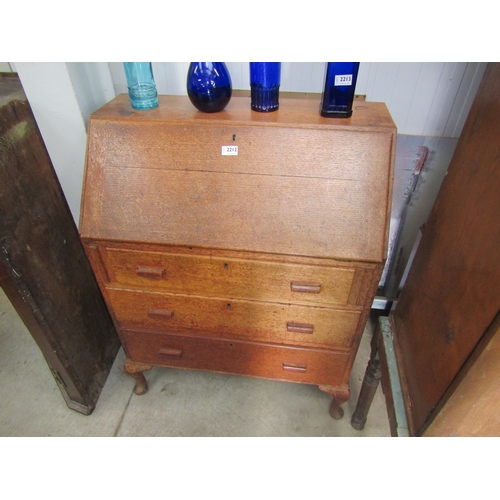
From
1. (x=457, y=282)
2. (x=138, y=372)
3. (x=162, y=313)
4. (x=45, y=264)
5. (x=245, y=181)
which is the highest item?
(x=245, y=181)

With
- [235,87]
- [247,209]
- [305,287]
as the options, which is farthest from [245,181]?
[235,87]


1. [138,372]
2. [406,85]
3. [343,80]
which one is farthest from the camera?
[138,372]

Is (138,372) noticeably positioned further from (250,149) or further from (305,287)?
(250,149)

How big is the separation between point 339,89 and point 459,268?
2.10 ft

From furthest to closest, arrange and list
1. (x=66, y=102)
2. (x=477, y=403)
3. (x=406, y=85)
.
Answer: (x=406, y=85) < (x=66, y=102) < (x=477, y=403)

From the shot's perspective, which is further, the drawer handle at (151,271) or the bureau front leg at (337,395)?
the bureau front leg at (337,395)

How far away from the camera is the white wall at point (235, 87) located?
125 cm

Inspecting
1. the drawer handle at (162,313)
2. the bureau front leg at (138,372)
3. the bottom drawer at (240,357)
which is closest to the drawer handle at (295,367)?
the bottom drawer at (240,357)

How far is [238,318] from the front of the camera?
127 centimetres

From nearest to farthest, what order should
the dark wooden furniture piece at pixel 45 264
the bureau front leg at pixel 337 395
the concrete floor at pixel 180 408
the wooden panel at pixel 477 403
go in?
the wooden panel at pixel 477 403 < the dark wooden furniture piece at pixel 45 264 < the bureau front leg at pixel 337 395 < the concrete floor at pixel 180 408

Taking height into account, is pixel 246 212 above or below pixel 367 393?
above

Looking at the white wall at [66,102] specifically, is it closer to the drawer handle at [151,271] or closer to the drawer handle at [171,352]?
the drawer handle at [151,271]

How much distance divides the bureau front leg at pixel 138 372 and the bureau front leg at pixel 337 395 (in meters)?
0.80

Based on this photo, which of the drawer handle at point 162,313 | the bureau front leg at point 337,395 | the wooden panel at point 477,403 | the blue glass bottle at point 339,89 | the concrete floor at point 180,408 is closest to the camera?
the wooden panel at point 477,403
